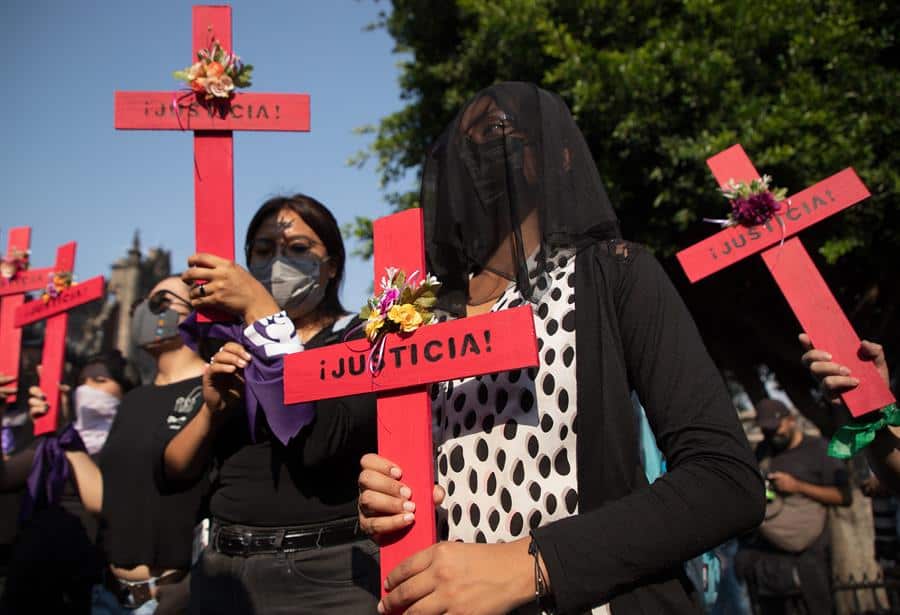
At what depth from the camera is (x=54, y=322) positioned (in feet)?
13.5

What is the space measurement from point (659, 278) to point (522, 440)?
410 millimetres

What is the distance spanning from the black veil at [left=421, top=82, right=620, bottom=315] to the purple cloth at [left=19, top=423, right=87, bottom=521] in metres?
3.10

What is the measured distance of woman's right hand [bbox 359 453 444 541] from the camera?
4.97ft

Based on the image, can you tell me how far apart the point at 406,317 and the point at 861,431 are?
5.31 ft

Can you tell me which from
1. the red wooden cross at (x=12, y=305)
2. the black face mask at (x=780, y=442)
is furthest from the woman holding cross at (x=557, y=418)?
the black face mask at (x=780, y=442)

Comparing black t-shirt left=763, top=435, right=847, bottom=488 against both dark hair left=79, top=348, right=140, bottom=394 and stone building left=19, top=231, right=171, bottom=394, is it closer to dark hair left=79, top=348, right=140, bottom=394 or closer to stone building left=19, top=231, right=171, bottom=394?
dark hair left=79, top=348, right=140, bottom=394

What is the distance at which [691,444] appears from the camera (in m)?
1.38

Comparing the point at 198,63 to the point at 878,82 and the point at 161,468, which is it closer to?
the point at 161,468

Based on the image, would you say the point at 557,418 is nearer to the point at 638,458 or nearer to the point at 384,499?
the point at 638,458

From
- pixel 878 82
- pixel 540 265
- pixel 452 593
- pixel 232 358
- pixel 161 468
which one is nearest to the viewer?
pixel 452 593

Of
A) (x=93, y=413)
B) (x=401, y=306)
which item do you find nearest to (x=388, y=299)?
(x=401, y=306)

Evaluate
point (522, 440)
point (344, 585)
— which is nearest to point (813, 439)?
point (344, 585)

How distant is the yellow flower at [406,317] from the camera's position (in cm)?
162

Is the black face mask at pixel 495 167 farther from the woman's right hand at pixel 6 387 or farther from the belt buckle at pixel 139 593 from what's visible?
the woman's right hand at pixel 6 387
